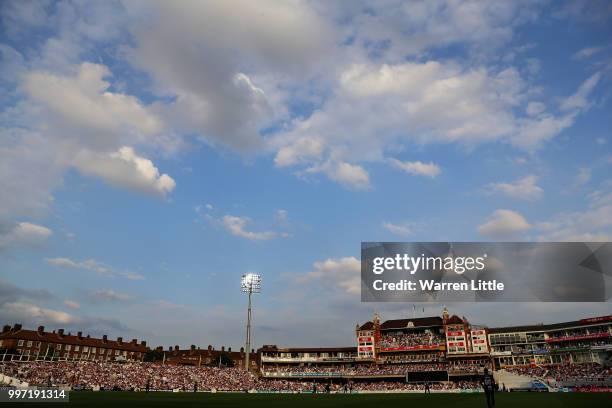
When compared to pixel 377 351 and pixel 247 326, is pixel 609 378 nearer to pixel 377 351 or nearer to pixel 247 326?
pixel 377 351

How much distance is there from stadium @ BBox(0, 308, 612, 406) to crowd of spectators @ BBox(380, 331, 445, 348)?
0.80 feet

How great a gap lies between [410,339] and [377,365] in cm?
1041

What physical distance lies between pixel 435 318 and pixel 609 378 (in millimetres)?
47570

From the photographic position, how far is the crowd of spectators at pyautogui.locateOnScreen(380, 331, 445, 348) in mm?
100312

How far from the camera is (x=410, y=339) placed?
104000 millimetres

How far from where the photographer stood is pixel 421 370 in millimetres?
89625

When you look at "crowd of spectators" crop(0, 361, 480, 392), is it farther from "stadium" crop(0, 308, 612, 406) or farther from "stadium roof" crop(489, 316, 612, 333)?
Answer: "stadium roof" crop(489, 316, 612, 333)

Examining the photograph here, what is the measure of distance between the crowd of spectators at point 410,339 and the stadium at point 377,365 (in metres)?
0.24

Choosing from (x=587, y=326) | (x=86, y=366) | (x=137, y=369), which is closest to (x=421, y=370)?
(x=587, y=326)

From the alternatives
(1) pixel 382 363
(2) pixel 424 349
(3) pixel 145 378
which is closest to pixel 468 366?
(2) pixel 424 349

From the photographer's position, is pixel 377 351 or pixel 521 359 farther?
pixel 377 351

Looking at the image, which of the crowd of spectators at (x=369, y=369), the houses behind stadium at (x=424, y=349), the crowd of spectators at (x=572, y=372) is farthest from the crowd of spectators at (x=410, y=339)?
the crowd of spectators at (x=572, y=372)

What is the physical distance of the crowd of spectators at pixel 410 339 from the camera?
10031 cm

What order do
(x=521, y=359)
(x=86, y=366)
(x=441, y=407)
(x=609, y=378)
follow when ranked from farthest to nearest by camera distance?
(x=521, y=359) → (x=86, y=366) → (x=609, y=378) → (x=441, y=407)
